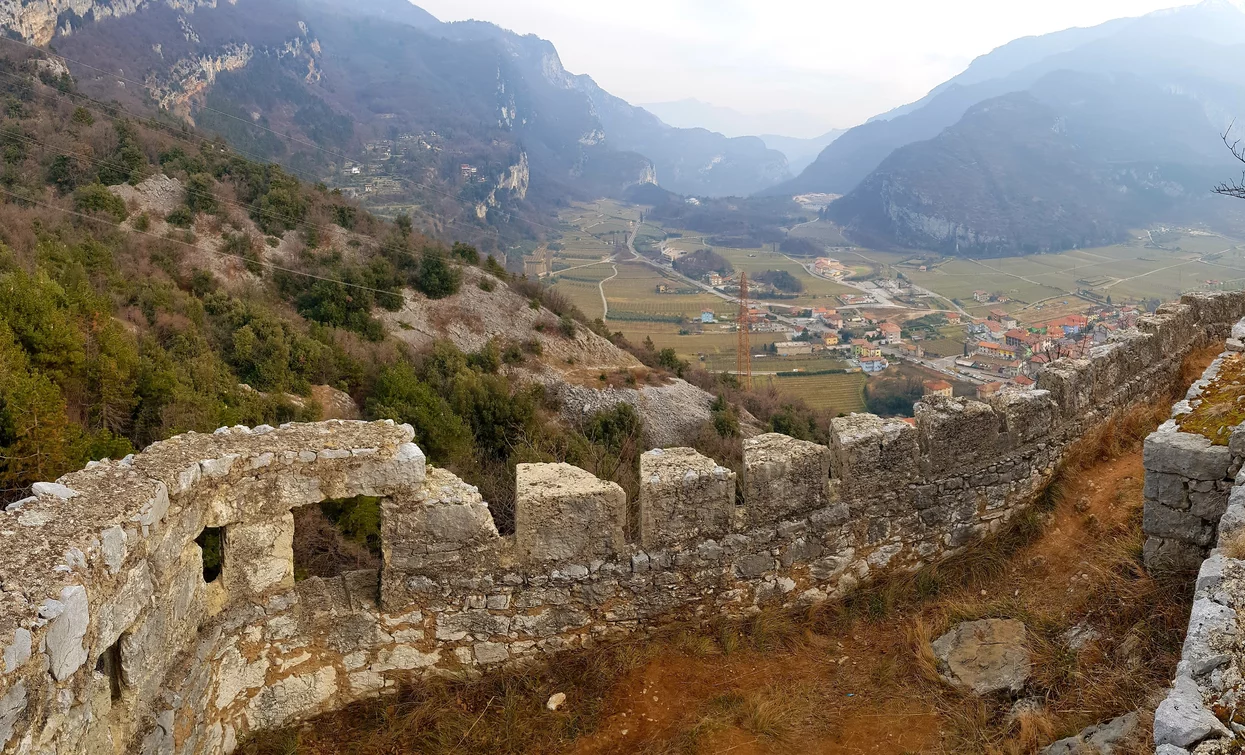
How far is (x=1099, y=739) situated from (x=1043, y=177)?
139265mm

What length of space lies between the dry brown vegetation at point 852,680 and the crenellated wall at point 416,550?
21 centimetres

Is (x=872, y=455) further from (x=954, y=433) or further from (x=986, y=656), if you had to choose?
(x=986, y=656)

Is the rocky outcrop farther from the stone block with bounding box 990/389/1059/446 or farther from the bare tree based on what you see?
the bare tree

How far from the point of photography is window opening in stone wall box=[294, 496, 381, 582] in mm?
7434

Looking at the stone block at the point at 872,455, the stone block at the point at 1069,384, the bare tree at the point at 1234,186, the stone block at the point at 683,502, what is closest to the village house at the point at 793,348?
the bare tree at the point at 1234,186

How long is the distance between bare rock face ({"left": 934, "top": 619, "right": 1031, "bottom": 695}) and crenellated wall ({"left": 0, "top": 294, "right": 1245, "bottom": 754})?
0.87 metres

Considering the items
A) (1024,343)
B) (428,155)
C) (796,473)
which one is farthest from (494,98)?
(796,473)

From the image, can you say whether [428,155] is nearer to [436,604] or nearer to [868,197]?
[868,197]

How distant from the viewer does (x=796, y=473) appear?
5.46 meters

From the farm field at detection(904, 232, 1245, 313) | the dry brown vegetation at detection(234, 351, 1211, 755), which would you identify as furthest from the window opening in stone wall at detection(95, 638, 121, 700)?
the farm field at detection(904, 232, 1245, 313)

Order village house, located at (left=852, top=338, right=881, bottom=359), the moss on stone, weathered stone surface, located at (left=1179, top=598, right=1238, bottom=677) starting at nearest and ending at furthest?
weathered stone surface, located at (left=1179, top=598, right=1238, bottom=677)
the moss on stone
village house, located at (left=852, top=338, right=881, bottom=359)

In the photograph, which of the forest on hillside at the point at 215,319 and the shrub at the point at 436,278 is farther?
the shrub at the point at 436,278

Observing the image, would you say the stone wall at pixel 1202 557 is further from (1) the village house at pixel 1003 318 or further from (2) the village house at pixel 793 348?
(1) the village house at pixel 1003 318

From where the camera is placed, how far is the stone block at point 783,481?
17.7 feet
